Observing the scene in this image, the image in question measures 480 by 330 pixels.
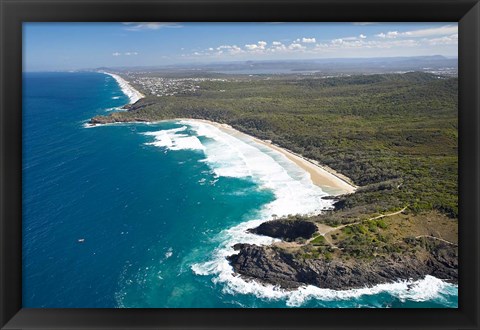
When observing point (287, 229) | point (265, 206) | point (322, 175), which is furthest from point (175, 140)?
point (287, 229)

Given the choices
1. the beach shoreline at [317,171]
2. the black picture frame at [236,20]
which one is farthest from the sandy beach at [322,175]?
the black picture frame at [236,20]

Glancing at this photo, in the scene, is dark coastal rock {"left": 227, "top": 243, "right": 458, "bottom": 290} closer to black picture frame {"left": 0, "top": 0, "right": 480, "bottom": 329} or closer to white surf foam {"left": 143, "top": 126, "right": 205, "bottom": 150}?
black picture frame {"left": 0, "top": 0, "right": 480, "bottom": 329}

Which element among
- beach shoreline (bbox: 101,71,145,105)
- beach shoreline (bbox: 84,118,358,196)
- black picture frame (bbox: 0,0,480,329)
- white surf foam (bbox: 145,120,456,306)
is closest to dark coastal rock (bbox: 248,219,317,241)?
white surf foam (bbox: 145,120,456,306)

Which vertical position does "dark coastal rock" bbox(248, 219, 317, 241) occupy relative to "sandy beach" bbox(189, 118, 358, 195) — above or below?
below

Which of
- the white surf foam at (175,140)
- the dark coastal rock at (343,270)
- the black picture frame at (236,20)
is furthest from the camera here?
the white surf foam at (175,140)

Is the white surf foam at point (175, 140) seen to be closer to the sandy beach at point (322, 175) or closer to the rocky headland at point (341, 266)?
the sandy beach at point (322, 175)

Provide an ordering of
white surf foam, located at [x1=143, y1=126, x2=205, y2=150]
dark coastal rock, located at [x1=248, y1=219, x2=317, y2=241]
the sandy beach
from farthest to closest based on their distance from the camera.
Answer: white surf foam, located at [x1=143, y1=126, x2=205, y2=150], the sandy beach, dark coastal rock, located at [x1=248, y1=219, x2=317, y2=241]
